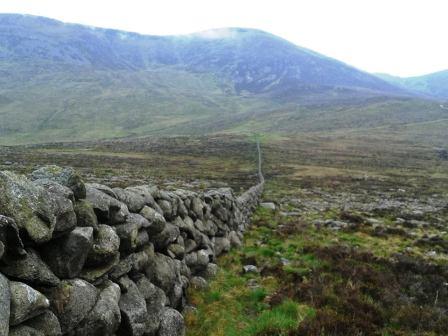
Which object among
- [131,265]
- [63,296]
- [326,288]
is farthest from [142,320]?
[326,288]

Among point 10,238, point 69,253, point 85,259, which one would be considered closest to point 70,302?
point 69,253

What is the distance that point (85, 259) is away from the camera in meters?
6.44

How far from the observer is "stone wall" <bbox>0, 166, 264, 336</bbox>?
16.6 feet

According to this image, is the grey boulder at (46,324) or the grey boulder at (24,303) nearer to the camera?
the grey boulder at (24,303)

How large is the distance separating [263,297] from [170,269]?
10.2 feet

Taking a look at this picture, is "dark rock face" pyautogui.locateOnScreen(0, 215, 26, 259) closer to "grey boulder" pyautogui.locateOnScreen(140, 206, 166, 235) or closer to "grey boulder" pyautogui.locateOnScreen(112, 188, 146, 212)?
"grey boulder" pyautogui.locateOnScreen(112, 188, 146, 212)

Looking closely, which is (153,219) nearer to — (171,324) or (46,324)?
(171,324)

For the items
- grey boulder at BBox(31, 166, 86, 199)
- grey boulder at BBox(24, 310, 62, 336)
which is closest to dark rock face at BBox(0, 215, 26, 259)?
grey boulder at BBox(24, 310, 62, 336)

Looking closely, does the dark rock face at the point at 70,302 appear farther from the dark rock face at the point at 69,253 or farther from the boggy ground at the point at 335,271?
the boggy ground at the point at 335,271

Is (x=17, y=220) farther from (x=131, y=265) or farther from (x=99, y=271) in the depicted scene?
(x=131, y=265)

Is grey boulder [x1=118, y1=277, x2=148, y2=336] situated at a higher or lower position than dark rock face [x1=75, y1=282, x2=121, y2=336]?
lower

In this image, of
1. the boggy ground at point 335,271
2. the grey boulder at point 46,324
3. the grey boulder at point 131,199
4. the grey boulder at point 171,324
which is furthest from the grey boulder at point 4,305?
the boggy ground at point 335,271

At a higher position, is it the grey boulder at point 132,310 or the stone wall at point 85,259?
the stone wall at point 85,259

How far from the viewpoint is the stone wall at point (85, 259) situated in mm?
5047
